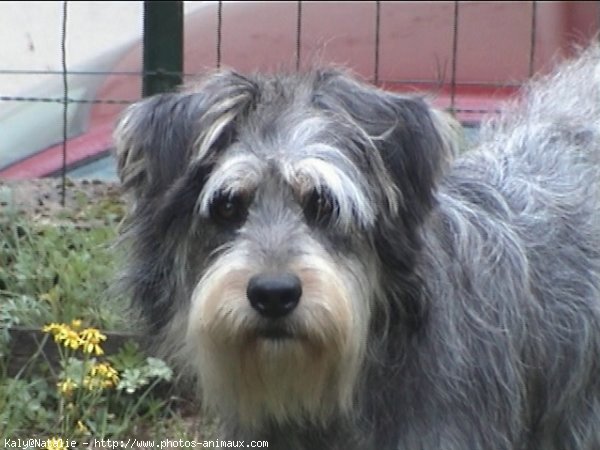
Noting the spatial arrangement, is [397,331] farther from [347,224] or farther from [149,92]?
[149,92]

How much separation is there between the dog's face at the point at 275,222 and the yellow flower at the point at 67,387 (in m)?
1.14

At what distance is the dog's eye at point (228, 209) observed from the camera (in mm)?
4371

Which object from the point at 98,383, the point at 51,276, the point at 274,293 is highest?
the point at 274,293

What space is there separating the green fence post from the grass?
795 mm

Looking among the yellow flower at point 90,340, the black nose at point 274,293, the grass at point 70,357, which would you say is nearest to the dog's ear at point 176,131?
the black nose at point 274,293

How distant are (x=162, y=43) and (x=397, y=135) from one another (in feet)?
9.48

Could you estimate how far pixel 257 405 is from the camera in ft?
15.0

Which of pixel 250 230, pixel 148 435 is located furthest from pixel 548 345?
pixel 148 435

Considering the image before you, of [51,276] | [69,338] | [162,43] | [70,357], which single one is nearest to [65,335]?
[69,338]

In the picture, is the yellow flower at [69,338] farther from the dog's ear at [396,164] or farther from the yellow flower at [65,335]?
the dog's ear at [396,164]

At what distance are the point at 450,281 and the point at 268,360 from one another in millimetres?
663

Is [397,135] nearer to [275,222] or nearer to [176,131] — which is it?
[275,222]

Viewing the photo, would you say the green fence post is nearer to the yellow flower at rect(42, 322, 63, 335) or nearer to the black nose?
the yellow flower at rect(42, 322, 63, 335)

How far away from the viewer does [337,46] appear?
966 centimetres
